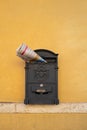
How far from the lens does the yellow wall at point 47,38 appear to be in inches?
149

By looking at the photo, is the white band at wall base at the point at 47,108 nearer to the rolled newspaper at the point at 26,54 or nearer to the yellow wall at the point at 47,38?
the yellow wall at the point at 47,38

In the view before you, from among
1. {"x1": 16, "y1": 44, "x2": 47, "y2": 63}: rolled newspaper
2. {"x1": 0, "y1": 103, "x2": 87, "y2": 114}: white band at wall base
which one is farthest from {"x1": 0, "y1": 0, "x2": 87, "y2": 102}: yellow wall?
{"x1": 16, "y1": 44, "x2": 47, "y2": 63}: rolled newspaper

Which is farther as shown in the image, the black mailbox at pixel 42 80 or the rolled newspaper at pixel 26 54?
the black mailbox at pixel 42 80

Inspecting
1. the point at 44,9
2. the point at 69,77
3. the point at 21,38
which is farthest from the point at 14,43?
the point at 69,77

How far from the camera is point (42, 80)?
3709 mm

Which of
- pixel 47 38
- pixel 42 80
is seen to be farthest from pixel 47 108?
pixel 47 38

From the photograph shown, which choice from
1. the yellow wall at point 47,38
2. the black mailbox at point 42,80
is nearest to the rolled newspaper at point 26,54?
the black mailbox at point 42,80

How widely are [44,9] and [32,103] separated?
127cm
